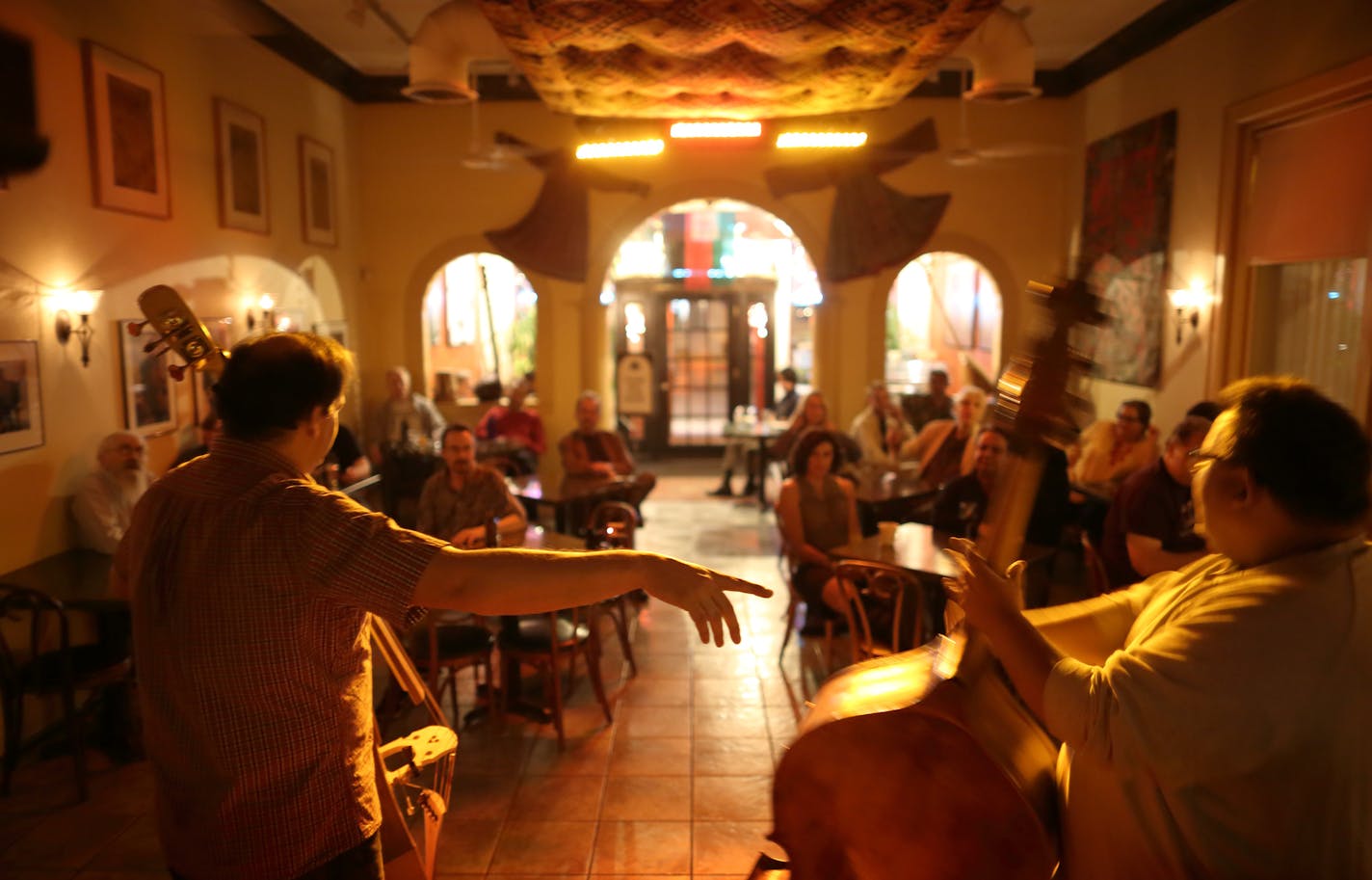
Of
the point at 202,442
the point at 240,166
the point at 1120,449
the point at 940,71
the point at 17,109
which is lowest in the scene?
the point at 1120,449

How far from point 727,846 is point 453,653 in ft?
5.48

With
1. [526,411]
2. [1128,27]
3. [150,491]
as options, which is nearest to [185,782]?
[150,491]

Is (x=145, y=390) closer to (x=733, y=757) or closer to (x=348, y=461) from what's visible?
(x=348, y=461)

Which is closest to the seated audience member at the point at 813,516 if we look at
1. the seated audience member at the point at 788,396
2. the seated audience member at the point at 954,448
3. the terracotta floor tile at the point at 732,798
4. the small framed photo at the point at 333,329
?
the terracotta floor tile at the point at 732,798

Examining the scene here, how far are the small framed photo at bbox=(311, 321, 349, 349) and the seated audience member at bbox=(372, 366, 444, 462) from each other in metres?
0.57

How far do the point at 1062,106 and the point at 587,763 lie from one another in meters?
8.10

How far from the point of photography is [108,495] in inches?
196

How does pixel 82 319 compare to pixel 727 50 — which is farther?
pixel 727 50

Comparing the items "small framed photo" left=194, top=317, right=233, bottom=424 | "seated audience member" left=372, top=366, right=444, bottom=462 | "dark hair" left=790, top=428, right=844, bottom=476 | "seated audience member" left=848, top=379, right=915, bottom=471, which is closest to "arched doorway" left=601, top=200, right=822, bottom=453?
"seated audience member" left=372, top=366, right=444, bottom=462

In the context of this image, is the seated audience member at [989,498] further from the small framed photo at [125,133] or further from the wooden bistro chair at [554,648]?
the small framed photo at [125,133]

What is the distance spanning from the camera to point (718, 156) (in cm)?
953

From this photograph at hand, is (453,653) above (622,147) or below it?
below

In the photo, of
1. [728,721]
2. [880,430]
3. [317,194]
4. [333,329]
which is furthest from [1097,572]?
[317,194]

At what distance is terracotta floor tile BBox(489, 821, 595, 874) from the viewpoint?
3.52 m
